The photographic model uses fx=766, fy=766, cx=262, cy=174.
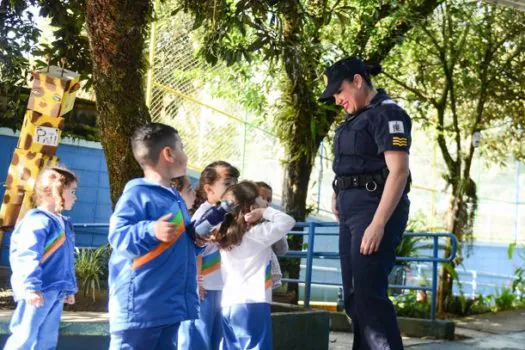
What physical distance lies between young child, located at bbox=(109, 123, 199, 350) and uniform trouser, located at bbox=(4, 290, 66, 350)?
41.7 inches

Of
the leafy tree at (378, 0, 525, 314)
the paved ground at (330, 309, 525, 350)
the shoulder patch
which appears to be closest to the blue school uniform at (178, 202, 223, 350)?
the shoulder patch

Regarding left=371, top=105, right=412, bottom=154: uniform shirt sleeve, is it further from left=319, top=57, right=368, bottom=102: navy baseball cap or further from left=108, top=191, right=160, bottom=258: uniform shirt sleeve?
left=108, top=191, right=160, bottom=258: uniform shirt sleeve

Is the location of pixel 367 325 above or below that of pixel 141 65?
below

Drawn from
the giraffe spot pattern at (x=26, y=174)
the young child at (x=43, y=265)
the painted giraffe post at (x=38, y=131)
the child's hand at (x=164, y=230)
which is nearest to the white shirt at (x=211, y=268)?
the young child at (x=43, y=265)

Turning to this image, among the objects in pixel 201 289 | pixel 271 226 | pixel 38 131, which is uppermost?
pixel 38 131

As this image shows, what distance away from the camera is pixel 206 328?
460 centimetres

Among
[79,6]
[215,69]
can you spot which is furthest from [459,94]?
[79,6]

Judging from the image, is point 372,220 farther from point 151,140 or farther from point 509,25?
point 509,25

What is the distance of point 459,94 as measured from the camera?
12.6m

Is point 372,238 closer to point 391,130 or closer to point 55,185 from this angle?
point 391,130

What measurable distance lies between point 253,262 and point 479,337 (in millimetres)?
3936

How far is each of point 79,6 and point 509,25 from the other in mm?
7168

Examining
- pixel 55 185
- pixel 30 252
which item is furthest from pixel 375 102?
pixel 30 252

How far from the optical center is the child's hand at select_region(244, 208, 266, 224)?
14.3 ft
